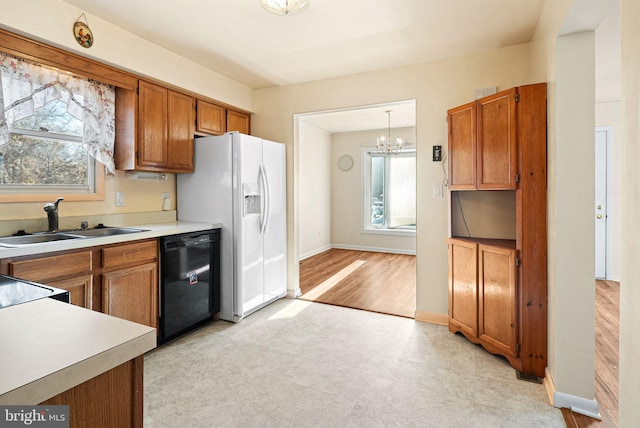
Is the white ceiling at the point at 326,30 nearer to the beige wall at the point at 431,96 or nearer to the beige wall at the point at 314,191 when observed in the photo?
the beige wall at the point at 431,96

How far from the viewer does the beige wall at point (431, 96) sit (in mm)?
3021

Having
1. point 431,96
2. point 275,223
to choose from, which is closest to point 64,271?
point 275,223

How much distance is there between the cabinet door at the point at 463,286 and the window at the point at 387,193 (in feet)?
13.0

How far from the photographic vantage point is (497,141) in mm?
2486

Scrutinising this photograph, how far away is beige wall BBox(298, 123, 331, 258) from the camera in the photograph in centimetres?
631

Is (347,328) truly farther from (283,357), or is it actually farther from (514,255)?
(514,255)

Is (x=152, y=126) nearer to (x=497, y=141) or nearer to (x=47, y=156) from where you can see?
(x=47, y=156)

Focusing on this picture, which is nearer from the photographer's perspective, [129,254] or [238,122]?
[129,254]

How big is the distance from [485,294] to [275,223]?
2197 millimetres

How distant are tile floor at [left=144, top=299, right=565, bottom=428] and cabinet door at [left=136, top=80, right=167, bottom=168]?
5.26 ft

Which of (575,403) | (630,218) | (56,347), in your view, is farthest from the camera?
(575,403)

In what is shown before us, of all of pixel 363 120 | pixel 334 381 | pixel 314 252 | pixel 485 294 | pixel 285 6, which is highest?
pixel 363 120

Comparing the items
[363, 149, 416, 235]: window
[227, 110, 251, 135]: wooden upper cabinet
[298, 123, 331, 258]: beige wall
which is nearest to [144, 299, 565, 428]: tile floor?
[227, 110, 251, 135]: wooden upper cabinet

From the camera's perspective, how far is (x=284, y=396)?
210 centimetres
